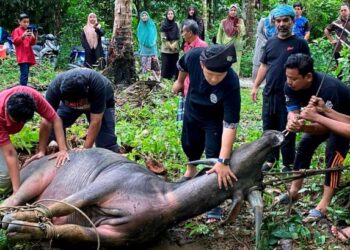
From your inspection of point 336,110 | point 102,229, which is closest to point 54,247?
point 102,229

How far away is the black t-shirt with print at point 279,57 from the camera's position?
6293 mm

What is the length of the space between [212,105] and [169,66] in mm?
7771

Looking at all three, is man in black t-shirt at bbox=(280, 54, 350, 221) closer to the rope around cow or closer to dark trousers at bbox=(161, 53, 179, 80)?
the rope around cow

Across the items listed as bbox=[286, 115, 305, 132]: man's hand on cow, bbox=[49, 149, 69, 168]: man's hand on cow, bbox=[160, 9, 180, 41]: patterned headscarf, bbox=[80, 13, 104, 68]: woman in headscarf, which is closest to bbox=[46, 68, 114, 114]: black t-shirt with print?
bbox=[49, 149, 69, 168]: man's hand on cow

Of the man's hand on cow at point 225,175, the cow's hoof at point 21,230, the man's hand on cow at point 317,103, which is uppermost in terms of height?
the man's hand on cow at point 317,103

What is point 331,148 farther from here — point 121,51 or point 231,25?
point 231,25

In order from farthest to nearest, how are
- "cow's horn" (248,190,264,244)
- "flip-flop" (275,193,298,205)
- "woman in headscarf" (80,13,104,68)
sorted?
"woman in headscarf" (80,13,104,68) → "flip-flop" (275,193,298,205) → "cow's horn" (248,190,264,244)

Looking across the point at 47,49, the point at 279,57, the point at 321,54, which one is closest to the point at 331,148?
the point at 279,57

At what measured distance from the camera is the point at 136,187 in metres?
4.92

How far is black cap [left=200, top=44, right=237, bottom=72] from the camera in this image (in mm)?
4879

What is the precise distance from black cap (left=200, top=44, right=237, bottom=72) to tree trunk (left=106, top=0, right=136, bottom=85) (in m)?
6.58

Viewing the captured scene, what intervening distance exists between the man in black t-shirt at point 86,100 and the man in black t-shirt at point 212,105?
0.83 meters

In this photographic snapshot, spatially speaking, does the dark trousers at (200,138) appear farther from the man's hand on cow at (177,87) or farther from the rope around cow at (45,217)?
the rope around cow at (45,217)

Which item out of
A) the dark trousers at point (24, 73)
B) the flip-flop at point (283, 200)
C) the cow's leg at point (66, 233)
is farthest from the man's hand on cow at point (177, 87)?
the dark trousers at point (24, 73)
